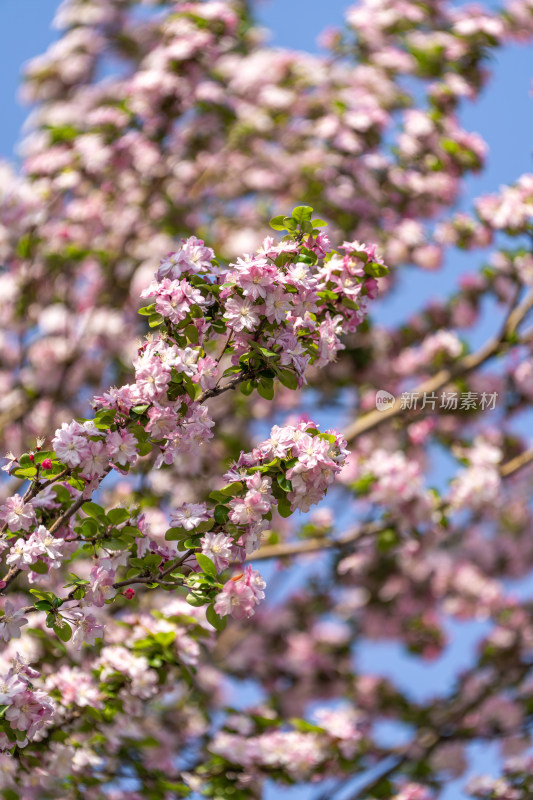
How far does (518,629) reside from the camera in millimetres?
6910

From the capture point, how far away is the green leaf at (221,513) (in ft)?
7.81

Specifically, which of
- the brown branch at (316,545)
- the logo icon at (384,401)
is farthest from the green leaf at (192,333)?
the logo icon at (384,401)

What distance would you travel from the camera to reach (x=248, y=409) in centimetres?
638

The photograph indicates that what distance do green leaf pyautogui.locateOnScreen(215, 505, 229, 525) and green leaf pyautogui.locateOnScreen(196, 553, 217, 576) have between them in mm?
115

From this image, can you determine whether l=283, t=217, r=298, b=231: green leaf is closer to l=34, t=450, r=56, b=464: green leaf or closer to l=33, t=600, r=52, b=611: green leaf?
l=34, t=450, r=56, b=464: green leaf

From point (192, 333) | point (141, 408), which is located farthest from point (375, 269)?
point (141, 408)

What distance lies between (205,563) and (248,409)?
4.09m

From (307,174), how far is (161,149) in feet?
3.42

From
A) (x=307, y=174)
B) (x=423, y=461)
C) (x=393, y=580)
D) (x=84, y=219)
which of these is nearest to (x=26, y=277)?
(x=84, y=219)

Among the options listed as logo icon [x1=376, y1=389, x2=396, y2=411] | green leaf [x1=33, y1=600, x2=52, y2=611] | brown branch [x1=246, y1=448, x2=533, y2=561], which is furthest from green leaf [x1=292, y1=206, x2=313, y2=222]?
logo icon [x1=376, y1=389, x2=396, y2=411]

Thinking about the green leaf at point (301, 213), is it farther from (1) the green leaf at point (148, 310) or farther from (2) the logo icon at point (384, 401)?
(2) the logo icon at point (384, 401)

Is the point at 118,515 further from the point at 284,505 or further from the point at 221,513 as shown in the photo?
the point at 284,505

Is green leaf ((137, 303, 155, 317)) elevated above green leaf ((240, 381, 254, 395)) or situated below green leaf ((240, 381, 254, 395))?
above

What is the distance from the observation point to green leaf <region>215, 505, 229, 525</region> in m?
2.38
